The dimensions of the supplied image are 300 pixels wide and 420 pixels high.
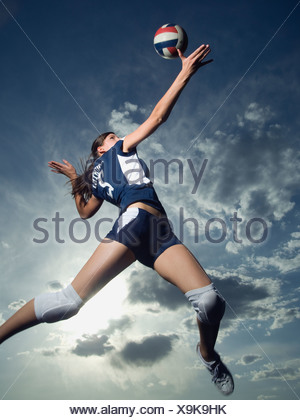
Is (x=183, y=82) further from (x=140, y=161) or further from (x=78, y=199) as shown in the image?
(x=78, y=199)

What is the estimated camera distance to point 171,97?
3709 millimetres

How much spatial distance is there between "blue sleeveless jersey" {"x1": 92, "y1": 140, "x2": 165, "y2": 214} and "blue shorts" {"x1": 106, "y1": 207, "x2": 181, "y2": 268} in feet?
0.63

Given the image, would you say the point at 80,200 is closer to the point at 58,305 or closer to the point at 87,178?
the point at 87,178

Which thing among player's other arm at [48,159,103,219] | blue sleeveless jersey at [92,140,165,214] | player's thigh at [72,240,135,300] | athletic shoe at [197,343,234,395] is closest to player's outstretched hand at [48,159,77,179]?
player's other arm at [48,159,103,219]

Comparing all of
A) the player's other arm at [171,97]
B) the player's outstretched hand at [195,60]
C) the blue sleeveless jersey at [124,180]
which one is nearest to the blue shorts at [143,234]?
the blue sleeveless jersey at [124,180]

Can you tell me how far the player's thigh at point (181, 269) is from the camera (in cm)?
350

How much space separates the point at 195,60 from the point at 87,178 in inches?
82.3

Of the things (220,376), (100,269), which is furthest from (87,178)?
(220,376)

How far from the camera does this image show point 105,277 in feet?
11.2

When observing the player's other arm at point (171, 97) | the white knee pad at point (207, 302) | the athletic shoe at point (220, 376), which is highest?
the player's other arm at point (171, 97)

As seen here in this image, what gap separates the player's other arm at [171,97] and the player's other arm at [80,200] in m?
1.17

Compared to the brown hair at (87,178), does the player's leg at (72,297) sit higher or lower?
lower

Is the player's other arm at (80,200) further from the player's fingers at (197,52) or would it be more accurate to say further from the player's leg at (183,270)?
the player's fingers at (197,52)

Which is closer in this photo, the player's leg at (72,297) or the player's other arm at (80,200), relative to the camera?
the player's leg at (72,297)
